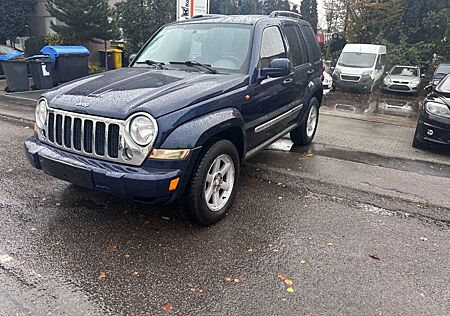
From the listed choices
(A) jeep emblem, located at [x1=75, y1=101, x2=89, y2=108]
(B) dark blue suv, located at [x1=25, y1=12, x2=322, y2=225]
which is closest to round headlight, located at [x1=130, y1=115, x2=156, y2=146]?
(B) dark blue suv, located at [x1=25, y1=12, x2=322, y2=225]

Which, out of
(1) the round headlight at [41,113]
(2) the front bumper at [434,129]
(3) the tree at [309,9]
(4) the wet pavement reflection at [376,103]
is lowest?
(4) the wet pavement reflection at [376,103]

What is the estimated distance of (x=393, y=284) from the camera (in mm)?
2984

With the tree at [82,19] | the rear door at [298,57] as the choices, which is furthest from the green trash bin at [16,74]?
the rear door at [298,57]

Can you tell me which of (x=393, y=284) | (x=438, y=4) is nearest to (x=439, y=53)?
(x=438, y=4)

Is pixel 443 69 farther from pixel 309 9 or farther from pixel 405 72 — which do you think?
pixel 309 9

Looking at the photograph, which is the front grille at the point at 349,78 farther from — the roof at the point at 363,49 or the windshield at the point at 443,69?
the windshield at the point at 443,69

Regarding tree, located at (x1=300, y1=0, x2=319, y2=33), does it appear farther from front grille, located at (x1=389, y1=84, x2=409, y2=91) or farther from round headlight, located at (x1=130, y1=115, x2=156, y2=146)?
round headlight, located at (x1=130, y1=115, x2=156, y2=146)

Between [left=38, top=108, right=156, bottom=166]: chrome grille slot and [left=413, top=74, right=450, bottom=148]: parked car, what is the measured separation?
5.83m

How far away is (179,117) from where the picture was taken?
3.23 metres

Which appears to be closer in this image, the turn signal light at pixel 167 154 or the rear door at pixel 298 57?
the turn signal light at pixel 167 154

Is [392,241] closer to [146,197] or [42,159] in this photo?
[146,197]

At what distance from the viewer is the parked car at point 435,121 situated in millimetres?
6785

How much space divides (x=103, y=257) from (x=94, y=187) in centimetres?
59

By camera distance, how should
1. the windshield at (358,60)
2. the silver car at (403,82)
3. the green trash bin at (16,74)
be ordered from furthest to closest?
the windshield at (358,60) < the silver car at (403,82) < the green trash bin at (16,74)
